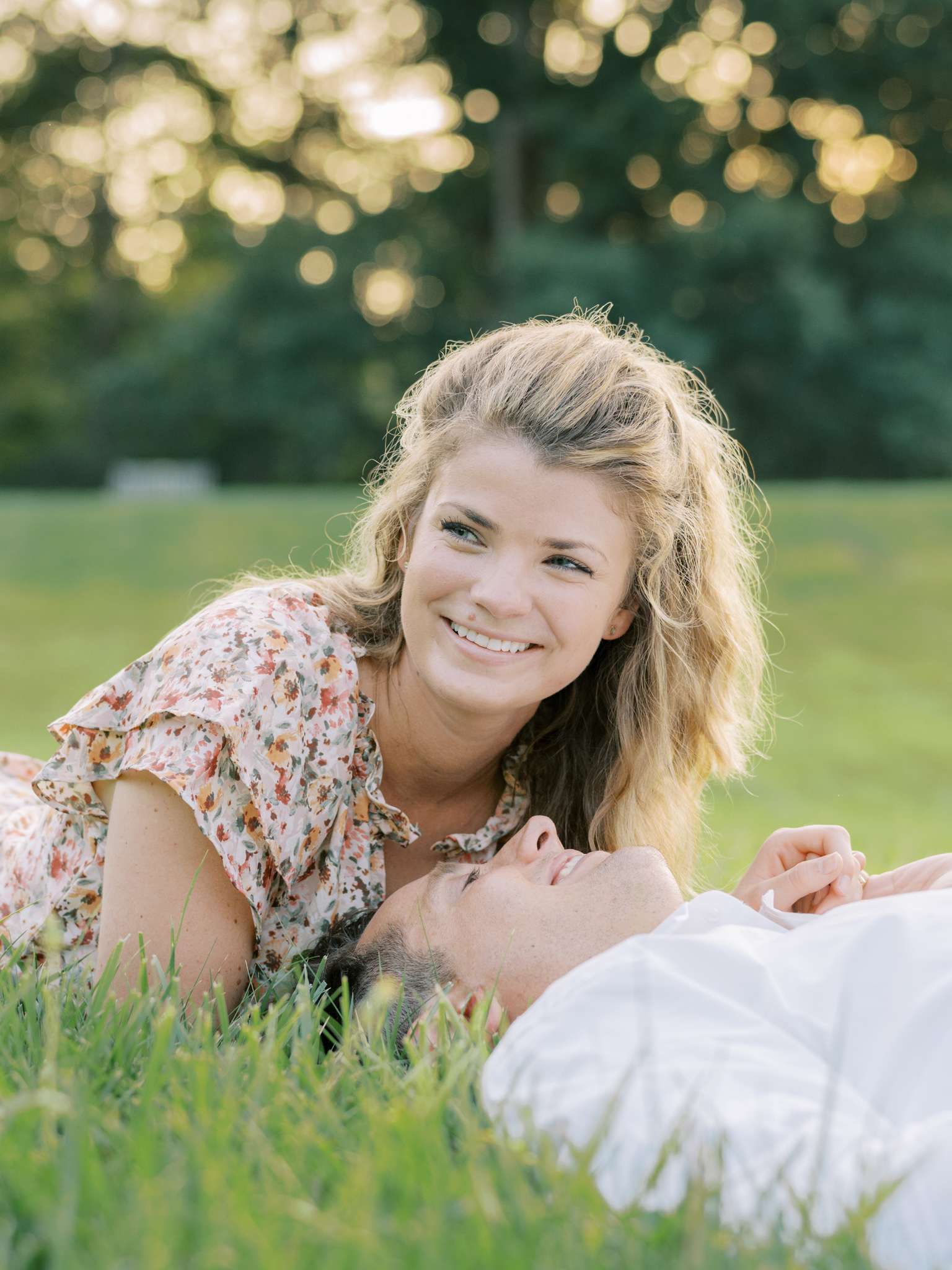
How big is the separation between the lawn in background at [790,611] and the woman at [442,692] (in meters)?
3.97

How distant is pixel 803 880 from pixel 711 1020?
2.88 feet

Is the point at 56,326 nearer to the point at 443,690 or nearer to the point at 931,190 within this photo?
the point at 931,190

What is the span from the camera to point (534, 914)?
2.45 metres

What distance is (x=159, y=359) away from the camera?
26.7 m

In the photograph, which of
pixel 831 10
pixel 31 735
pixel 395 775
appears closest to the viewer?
pixel 395 775

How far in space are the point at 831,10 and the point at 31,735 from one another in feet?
71.0

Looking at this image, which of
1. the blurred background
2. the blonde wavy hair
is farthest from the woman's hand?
the blurred background

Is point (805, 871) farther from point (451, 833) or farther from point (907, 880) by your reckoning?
point (451, 833)

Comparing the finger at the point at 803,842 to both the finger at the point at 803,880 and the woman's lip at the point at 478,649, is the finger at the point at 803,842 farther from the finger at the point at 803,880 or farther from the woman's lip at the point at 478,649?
the woman's lip at the point at 478,649

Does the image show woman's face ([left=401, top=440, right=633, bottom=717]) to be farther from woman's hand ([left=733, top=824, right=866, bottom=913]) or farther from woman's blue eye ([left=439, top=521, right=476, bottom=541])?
woman's hand ([left=733, top=824, right=866, bottom=913])

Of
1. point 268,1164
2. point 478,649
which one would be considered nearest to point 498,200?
point 478,649

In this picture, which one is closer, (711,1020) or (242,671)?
(711,1020)

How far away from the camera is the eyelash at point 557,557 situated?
2803mm

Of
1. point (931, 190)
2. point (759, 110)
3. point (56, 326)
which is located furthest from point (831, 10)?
point (56, 326)
